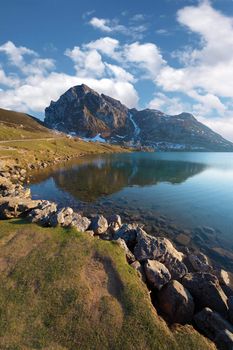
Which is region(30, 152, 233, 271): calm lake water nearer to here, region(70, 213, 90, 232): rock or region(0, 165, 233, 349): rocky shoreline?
region(0, 165, 233, 349): rocky shoreline

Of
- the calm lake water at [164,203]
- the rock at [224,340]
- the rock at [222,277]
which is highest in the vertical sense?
the rock at [224,340]

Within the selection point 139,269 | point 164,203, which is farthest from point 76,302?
point 164,203

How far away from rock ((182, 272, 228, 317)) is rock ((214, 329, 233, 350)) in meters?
3.36

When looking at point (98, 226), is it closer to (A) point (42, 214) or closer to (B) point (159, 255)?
(A) point (42, 214)

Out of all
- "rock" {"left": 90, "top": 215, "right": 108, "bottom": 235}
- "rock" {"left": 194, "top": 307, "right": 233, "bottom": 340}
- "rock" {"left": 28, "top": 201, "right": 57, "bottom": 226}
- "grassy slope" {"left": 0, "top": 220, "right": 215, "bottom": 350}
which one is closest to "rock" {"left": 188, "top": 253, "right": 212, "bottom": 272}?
"rock" {"left": 194, "top": 307, "right": 233, "bottom": 340}

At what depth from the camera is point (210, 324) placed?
645 inches

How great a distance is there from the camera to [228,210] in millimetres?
49719

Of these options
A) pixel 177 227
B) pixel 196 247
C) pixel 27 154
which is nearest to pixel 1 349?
pixel 196 247

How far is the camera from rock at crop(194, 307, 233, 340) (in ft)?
52.7

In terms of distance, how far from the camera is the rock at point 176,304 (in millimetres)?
17406

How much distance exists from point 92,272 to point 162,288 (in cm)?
616

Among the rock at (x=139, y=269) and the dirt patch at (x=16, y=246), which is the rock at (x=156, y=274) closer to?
the rock at (x=139, y=269)

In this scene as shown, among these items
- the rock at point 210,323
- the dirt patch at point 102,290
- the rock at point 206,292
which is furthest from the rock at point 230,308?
the dirt patch at point 102,290

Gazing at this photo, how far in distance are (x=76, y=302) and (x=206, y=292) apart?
11.1 meters
